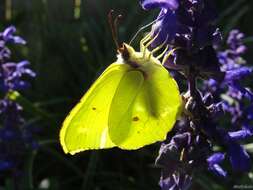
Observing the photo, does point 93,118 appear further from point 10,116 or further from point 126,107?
point 10,116

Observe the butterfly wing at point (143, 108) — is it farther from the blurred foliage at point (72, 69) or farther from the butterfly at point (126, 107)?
the blurred foliage at point (72, 69)

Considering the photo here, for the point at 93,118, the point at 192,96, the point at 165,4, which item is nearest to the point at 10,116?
the point at 93,118

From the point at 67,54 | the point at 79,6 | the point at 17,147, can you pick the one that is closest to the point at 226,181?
the point at 17,147

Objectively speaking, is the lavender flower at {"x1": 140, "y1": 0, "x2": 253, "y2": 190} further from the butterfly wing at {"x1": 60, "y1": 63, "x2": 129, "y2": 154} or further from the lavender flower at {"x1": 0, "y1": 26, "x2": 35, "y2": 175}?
the lavender flower at {"x1": 0, "y1": 26, "x2": 35, "y2": 175}

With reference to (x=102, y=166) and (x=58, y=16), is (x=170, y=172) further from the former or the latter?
(x=58, y=16)

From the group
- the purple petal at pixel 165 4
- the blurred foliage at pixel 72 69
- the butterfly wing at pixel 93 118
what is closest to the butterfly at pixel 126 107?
the butterfly wing at pixel 93 118

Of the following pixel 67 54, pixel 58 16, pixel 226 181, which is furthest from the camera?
pixel 58 16
